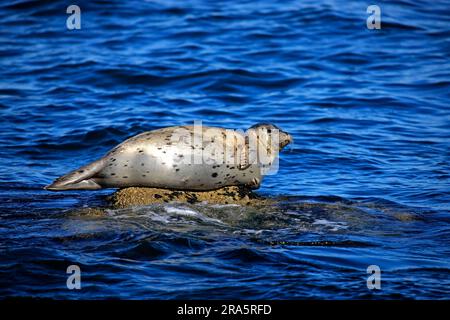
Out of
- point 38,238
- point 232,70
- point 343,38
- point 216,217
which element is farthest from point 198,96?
point 38,238

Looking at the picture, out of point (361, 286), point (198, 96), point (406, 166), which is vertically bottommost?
point (361, 286)

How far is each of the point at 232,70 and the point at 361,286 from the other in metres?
7.40

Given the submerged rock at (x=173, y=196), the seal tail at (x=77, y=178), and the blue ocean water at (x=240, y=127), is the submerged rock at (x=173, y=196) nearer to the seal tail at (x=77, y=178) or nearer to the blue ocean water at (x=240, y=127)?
the blue ocean water at (x=240, y=127)

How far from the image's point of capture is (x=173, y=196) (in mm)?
→ 7098

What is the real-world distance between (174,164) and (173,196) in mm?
338

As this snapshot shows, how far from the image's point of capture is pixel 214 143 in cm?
715

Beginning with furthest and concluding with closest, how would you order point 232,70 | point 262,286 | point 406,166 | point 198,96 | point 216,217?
point 232,70, point 198,96, point 406,166, point 216,217, point 262,286

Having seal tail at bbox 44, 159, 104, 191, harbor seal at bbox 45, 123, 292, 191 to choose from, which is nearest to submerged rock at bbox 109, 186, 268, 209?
harbor seal at bbox 45, 123, 292, 191

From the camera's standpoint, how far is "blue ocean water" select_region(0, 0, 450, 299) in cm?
573

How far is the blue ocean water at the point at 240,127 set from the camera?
5734mm

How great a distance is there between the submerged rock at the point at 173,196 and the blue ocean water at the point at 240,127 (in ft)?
0.45

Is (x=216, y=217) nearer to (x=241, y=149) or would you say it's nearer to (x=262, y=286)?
(x=241, y=149)

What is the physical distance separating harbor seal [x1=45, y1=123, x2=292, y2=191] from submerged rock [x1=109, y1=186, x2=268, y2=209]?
68 mm

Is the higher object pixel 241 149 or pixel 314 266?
pixel 241 149
